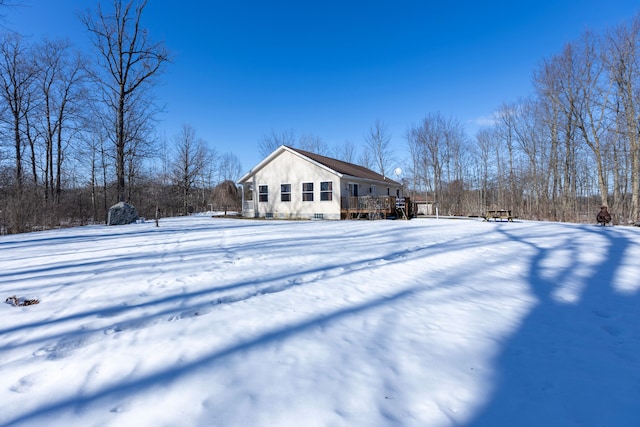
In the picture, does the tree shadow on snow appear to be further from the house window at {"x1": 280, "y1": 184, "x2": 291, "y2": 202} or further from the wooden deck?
the house window at {"x1": 280, "y1": 184, "x2": 291, "y2": 202}

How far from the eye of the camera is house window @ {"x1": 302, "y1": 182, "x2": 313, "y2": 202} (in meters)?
19.0

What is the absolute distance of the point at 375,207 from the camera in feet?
57.9

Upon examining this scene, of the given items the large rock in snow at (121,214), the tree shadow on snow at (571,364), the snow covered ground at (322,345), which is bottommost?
the tree shadow on snow at (571,364)

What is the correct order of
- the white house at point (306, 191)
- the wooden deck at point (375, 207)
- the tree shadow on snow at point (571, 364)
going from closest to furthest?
the tree shadow on snow at point (571, 364), the wooden deck at point (375, 207), the white house at point (306, 191)

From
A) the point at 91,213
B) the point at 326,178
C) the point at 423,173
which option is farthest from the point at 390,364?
the point at 423,173

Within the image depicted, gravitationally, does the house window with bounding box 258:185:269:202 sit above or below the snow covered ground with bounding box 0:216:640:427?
above

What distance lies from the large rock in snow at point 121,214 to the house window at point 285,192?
8.81 m

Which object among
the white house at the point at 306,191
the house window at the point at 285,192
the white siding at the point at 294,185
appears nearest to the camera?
the white house at the point at 306,191

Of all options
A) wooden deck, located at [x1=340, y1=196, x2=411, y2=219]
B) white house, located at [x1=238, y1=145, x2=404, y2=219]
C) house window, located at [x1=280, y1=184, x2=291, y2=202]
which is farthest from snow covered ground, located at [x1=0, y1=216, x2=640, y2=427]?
house window, located at [x1=280, y1=184, x2=291, y2=202]

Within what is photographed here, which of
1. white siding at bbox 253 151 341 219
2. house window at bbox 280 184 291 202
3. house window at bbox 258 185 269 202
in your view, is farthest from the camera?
house window at bbox 258 185 269 202

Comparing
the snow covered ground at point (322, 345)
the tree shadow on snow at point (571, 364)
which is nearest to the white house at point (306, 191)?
the snow covered ground at point (322, 345)

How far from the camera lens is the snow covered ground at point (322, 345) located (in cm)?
158

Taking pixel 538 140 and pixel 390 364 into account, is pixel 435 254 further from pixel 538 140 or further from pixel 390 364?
pixel 538 140

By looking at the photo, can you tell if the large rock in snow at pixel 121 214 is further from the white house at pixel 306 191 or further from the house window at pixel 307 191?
the house window at pixel 307 191
